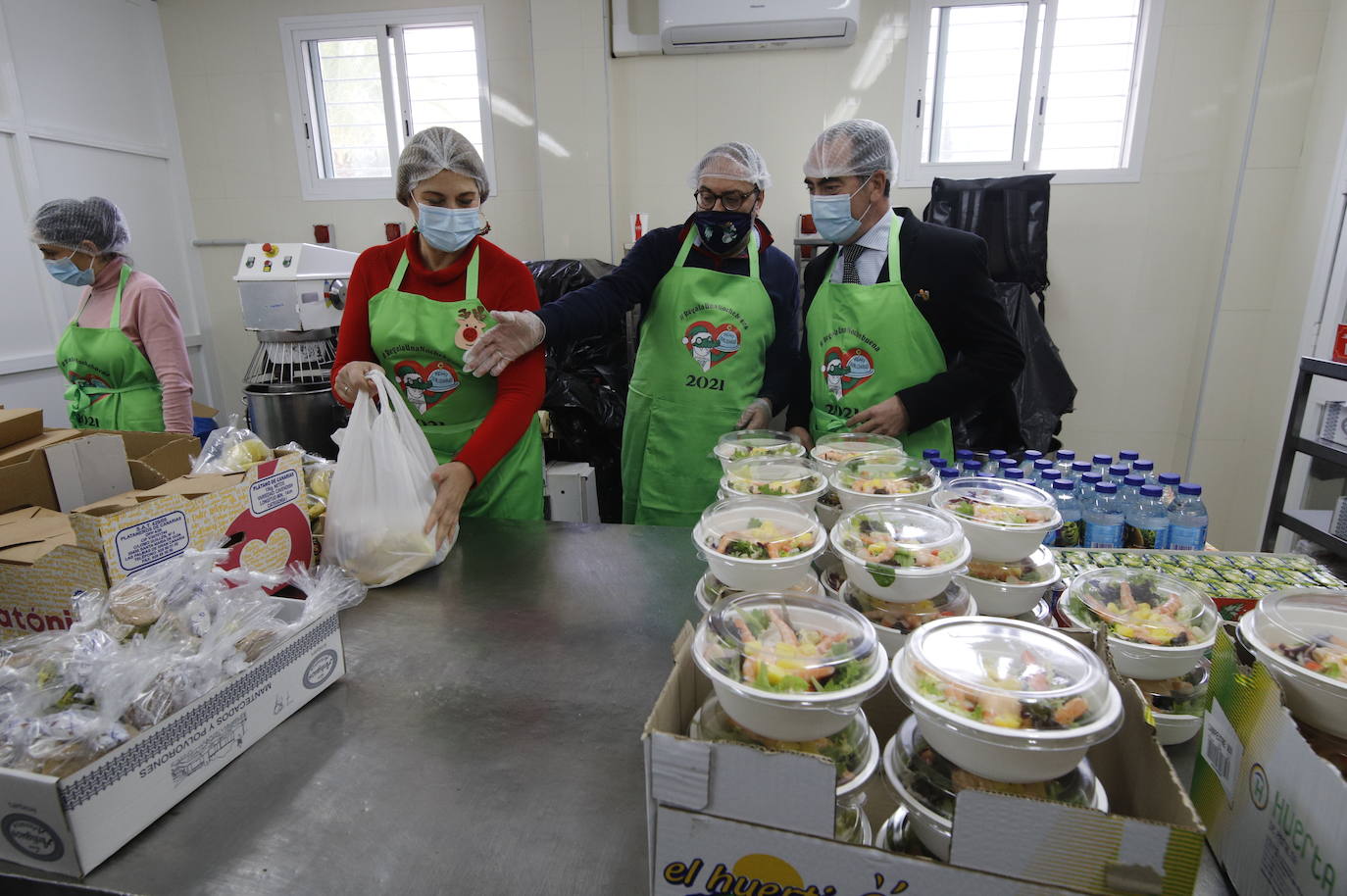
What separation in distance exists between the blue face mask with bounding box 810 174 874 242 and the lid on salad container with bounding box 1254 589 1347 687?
4.52 ft

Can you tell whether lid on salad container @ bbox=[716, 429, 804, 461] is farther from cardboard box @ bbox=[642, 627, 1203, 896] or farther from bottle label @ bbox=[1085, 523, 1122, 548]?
cardboard box @ bbox=[642, 627, 1203, 896]

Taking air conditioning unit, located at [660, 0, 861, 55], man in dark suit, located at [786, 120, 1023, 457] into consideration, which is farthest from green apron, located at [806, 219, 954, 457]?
air conditioning unit, located at [660, 0, 861, 55]

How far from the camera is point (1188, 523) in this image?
Answer: 4.59 feet

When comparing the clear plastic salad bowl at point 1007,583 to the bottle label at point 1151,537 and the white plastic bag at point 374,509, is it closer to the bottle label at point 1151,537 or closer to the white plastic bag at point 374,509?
the bottle label at point 1151,537

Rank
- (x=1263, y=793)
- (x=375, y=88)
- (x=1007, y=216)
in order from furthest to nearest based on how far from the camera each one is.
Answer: (x=375, y=88), (x=1007, y=216), (x=1263, y=793)

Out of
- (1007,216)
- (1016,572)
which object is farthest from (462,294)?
(1007,216)

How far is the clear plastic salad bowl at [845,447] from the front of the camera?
1.42 meters

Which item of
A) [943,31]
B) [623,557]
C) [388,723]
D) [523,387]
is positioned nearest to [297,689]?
[388,723]

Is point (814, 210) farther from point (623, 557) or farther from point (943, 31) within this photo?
point (943, 31)

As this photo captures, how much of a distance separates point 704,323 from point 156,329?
2.15m

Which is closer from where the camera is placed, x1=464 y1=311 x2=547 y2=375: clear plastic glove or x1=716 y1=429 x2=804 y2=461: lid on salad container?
x1=716 y1=429 x2=804 y2=461: lid on salad container

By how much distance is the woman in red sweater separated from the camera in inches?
70.1

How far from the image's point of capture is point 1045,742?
598 millimetres

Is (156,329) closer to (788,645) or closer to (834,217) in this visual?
(834,217)
